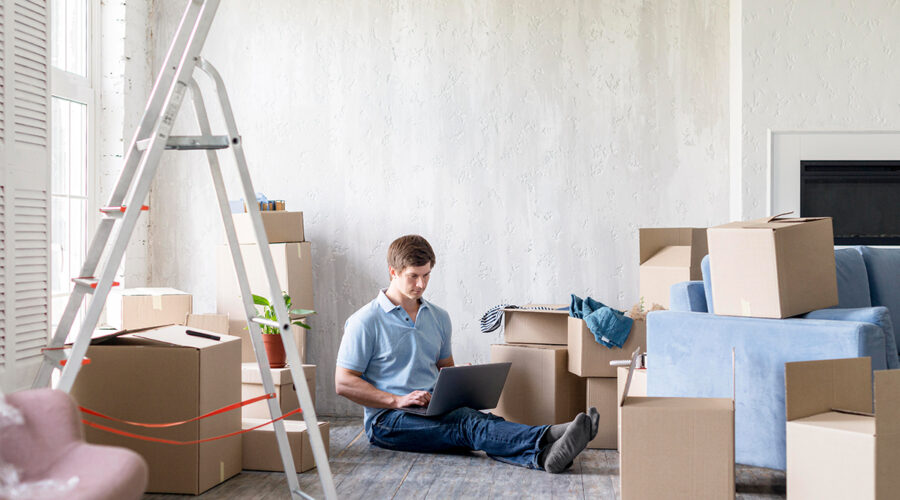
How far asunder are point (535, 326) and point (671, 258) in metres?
0.69

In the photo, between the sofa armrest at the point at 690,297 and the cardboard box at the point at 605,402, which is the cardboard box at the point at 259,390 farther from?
the sofa armrest at the point at 690,297

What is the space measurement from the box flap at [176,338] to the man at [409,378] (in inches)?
23.4

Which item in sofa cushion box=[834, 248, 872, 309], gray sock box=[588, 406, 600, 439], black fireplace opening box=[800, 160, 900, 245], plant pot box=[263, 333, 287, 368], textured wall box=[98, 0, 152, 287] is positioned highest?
textured wall box=[98, 0, 152, 287]

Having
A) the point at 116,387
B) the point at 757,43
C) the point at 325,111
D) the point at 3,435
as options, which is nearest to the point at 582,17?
the point at 757,43

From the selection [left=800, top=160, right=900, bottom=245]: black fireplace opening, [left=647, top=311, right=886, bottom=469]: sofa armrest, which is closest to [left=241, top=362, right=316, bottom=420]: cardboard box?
[left=647, top=311, right=886, bottom=469]: sofa armrest

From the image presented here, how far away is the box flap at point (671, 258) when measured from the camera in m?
3.45

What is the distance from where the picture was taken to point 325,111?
409 cm

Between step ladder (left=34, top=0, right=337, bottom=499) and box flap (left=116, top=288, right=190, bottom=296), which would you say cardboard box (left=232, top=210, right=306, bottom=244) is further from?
step ladder (left=34, top=0, right=337, bottom=499)

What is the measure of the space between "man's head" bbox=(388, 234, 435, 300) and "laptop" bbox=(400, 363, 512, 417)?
0.41 m

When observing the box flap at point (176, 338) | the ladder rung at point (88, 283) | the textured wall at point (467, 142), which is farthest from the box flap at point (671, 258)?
the ladder rung at point (88, 283)

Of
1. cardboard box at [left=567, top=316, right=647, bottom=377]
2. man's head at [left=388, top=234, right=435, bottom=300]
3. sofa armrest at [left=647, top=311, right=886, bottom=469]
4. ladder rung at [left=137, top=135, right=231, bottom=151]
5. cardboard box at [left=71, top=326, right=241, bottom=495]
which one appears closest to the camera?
ladder rung at [left=137, top=135, right=231, bottom=151]

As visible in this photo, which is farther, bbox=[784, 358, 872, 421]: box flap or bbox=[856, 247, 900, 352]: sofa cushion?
bbox=[856, 247, 900, 352]: sofa cushion

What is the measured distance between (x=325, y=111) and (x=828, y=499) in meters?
2.97

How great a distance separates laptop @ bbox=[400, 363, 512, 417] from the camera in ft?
9.49
